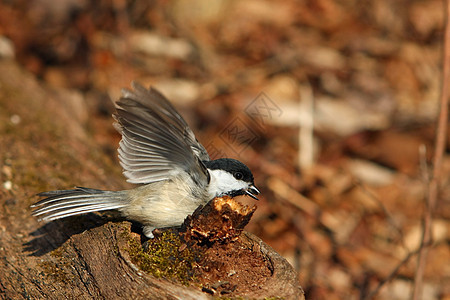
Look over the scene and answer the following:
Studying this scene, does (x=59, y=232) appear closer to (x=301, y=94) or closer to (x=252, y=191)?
(x=252, y=191)

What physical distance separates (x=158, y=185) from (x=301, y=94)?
3.40 m

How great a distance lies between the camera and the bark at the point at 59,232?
1798 millimetres

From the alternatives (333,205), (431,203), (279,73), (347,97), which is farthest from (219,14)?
(431,203)

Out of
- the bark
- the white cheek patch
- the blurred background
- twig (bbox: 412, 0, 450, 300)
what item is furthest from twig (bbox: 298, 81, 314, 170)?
the white cheek patch

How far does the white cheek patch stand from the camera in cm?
218

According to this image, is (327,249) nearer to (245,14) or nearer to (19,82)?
(19,82)

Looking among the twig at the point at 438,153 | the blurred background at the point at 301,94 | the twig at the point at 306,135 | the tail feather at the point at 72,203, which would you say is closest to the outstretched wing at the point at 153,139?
the tail feather at the point at 72,203

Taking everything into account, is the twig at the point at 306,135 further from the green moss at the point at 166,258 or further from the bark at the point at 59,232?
the green moss at the point at 166,258

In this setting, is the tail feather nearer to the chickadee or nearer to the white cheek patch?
the chickadee

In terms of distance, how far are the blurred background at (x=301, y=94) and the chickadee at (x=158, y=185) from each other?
0.91 metres

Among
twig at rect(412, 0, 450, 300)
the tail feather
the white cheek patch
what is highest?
the tail feather

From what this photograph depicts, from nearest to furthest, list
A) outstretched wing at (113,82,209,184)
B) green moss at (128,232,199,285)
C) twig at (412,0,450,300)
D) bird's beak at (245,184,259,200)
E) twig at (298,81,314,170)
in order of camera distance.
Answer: green moss at (128,232,199,285), outstretched wing at (113,82,209,184), bird's beak at (245,184,259,200), twig at (412,0,450,300), twig at (298,81,314,170)

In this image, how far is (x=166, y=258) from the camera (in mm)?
1833

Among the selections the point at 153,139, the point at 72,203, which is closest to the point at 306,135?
the point at 153,139
